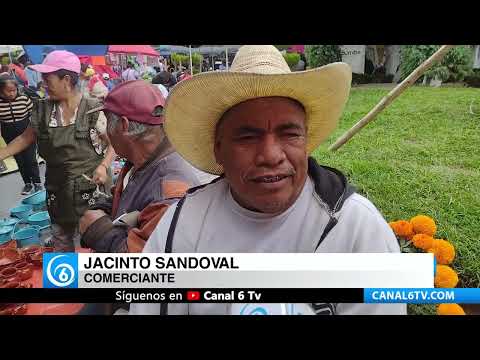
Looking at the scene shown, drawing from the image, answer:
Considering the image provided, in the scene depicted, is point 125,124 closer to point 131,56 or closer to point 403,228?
point 131,56

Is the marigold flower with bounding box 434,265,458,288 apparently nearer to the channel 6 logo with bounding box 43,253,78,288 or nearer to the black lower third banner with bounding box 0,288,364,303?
the black lower third banner with bounding box 0,288,364,303

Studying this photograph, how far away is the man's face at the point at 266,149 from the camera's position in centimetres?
176

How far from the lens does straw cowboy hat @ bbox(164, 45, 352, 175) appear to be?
1.70m

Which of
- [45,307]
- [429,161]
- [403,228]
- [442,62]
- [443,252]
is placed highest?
[442,62]

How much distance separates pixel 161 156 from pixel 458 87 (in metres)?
1.57

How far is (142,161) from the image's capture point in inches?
79.0

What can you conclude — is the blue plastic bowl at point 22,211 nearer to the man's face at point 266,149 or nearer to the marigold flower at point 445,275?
the man's face at point 266,149

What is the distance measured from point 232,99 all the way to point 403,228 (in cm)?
109

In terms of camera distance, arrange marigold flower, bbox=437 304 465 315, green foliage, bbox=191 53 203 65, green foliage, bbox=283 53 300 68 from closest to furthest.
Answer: green foliage, bbox=283 53 300 68 < green foliage, bbox=191 53 203 65 < marigold flower, bbox=437 304 465 315

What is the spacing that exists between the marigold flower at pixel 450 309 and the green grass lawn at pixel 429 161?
0.05 m

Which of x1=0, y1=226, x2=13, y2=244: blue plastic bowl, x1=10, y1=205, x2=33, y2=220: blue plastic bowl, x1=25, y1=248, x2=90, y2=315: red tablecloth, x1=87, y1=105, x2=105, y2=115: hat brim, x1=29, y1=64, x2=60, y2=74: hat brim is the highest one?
x1=29, y1=64, x2=60, y2=74: hat brim

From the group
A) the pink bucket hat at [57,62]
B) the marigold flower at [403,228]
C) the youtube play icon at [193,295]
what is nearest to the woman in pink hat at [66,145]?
the pink bucket hat at [57,62]

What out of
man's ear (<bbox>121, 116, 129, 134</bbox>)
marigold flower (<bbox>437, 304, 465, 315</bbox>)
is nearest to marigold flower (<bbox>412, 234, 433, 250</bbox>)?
marigold flower (<bbox>437, 304, 465, 315</bbox>)

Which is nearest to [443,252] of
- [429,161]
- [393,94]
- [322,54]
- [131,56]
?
[429,161]
